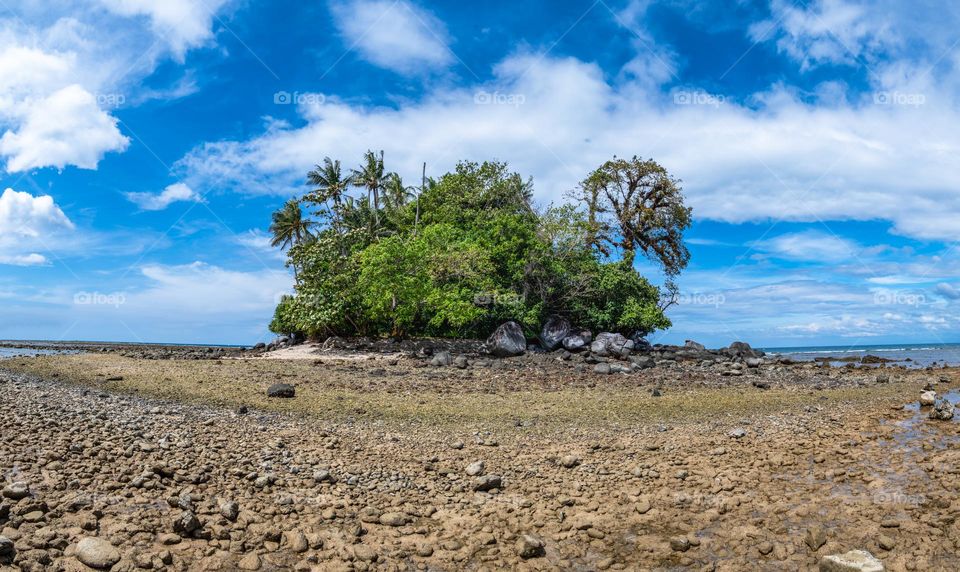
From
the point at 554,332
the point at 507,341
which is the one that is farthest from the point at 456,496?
the point at 554,332

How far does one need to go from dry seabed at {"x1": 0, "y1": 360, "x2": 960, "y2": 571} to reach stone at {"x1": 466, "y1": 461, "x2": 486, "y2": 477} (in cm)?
3

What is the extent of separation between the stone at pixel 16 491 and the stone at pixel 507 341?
2617cm

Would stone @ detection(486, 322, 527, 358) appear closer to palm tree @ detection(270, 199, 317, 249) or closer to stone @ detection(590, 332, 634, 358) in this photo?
stone @ detection(590, 332, 634, 358)

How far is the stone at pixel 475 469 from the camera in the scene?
307 inches

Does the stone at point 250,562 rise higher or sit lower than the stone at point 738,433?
lower

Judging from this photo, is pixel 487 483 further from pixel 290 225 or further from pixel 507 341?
pixel 290 225

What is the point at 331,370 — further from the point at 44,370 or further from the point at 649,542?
the point at 649,542

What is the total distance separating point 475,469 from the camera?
25.7 feet

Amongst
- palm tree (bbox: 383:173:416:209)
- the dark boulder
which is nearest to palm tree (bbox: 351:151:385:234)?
palm tree (bbox: 383:173:416:209)

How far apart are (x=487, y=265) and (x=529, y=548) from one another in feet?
93.6

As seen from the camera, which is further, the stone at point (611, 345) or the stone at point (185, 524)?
the stone at point (611, 345)

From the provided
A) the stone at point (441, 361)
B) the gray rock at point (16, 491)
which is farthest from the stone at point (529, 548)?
the stone at point (441, 361)

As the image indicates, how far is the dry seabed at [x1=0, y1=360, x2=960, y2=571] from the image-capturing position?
555cm

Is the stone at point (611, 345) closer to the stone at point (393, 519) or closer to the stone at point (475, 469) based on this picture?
the stone at point (475, 469)
